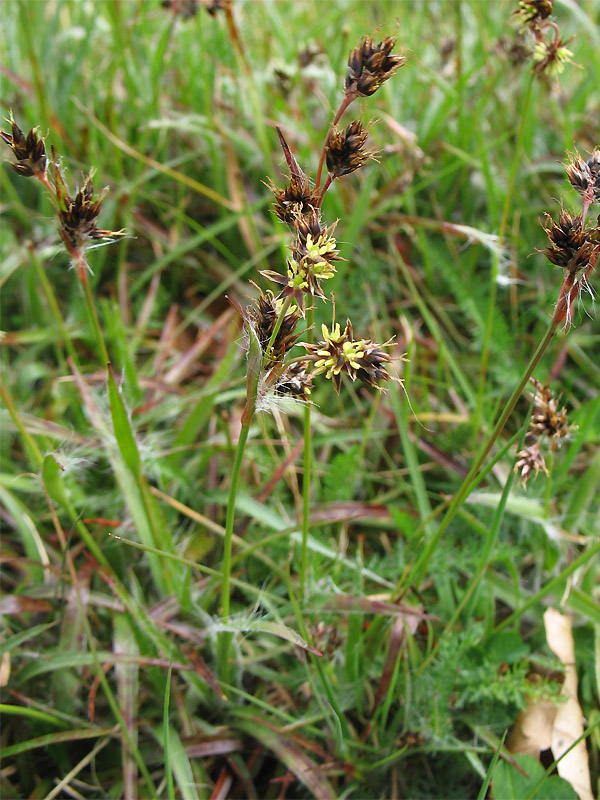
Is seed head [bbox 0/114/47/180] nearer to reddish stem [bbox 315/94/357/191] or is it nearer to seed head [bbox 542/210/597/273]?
reddish stem [bbox 315/94/357/191]

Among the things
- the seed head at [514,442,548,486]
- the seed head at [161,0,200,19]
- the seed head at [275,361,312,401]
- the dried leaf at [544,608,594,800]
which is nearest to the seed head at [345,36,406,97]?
the seed head at [275,361,312,401]

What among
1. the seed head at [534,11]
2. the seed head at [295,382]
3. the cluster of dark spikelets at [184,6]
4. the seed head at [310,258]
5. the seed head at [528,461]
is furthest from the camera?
the cluster of dark spikelets at [184,6]

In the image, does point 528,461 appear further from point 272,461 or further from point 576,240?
point 272,461

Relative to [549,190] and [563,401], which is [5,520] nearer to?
[563,401]

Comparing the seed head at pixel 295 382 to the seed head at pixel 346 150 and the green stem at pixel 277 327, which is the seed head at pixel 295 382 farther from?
the seed head at pixel 346 150

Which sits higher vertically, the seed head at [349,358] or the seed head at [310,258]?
the seed head at [310,258]

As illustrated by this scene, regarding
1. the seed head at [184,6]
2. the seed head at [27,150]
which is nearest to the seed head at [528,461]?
the seed head at [27,150]
